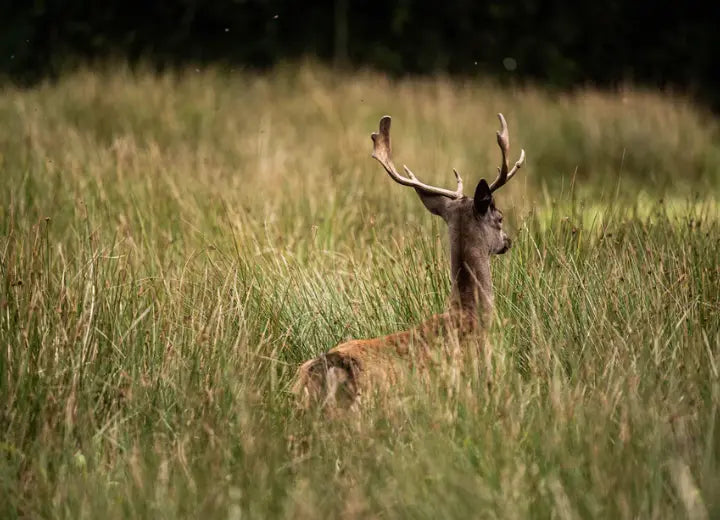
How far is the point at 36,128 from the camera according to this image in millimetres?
9367

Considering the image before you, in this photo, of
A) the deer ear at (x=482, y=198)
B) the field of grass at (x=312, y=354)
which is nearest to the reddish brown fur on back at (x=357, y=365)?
the field of grass at (x=312, y=354)

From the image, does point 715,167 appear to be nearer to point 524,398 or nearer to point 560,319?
point 560,319

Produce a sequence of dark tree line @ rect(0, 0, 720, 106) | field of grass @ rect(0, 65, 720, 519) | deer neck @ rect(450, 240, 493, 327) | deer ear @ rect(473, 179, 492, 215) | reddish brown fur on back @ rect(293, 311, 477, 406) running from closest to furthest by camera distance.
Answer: field of grass @ rect(0, 65, 720, 519), reddish brown fur on back @ rect(293, 311, 477, 406), deer ear @ rect(473, 179, 492, 215), deer neck @ rect(450, 240, 493, 327), dark tree line @ rect(0, 0, 720, 106)

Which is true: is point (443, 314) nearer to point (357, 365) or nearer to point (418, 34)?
point (357, 365)

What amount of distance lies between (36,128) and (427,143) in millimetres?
3541

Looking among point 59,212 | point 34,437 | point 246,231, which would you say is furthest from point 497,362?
point 59,212

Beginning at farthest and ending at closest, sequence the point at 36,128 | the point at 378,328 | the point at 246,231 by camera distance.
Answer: the point at 36,128
the point at 246,231
the point at 378,328

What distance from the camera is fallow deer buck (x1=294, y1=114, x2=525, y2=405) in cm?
436

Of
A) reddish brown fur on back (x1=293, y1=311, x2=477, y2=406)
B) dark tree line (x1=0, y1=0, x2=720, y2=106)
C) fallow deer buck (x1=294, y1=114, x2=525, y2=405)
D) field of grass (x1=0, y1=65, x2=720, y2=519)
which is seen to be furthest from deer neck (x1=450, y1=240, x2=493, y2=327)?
dark tree line (x1=0, y1=0, x2=720, y2=106)

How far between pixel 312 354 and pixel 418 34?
1753 cm

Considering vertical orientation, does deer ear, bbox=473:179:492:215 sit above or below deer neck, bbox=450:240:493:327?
above

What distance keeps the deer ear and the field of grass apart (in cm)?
42

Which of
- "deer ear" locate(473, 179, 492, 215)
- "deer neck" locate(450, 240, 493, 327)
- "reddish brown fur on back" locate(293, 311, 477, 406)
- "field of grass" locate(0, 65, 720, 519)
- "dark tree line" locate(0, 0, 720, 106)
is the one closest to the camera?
"field of grass" locate(0, 65, 720, 519)

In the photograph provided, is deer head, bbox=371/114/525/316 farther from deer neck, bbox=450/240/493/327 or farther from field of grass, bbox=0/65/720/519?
field of grass, bbox=0/65/720/519
